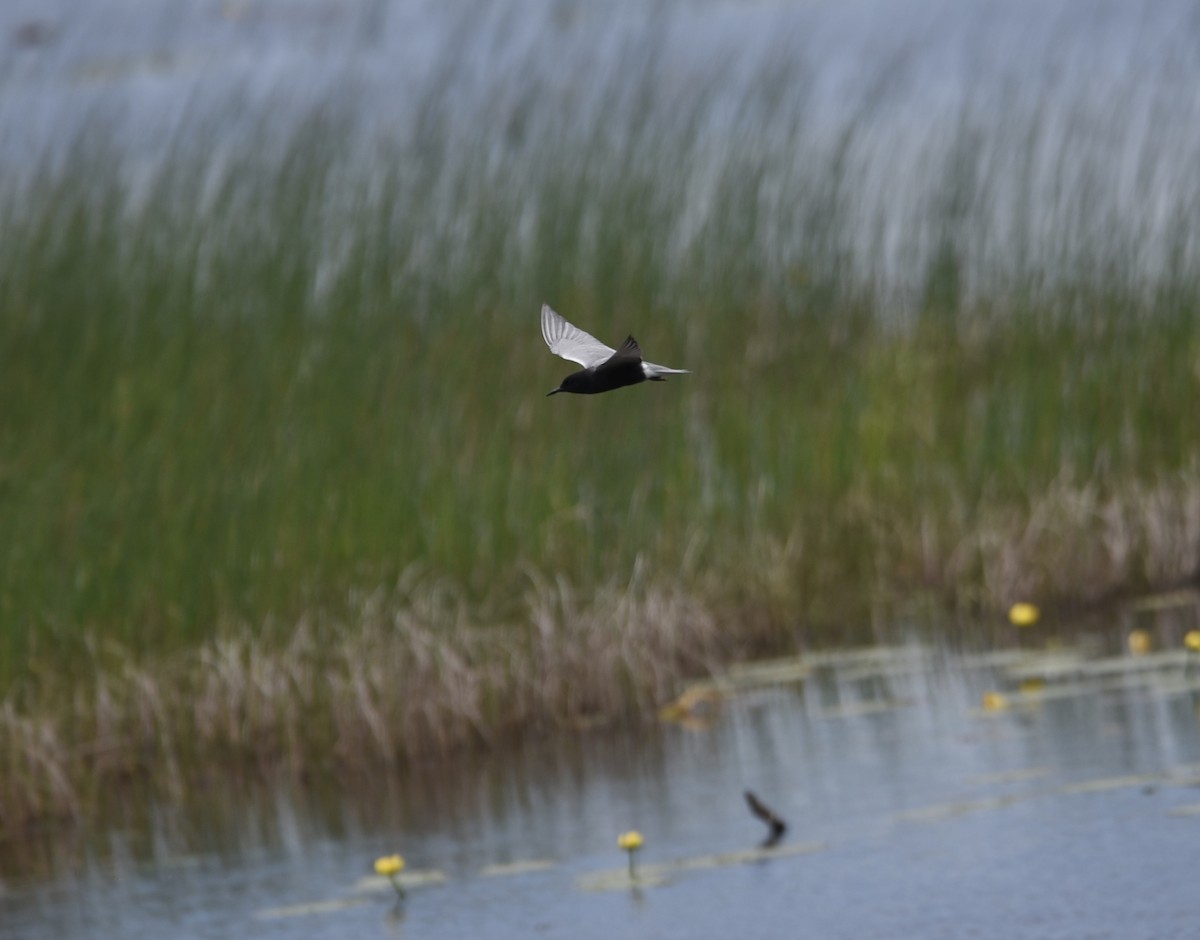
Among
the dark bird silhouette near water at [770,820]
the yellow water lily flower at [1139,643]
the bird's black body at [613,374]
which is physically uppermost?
the bird's black body at [613,374]

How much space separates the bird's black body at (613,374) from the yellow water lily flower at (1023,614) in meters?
6.04

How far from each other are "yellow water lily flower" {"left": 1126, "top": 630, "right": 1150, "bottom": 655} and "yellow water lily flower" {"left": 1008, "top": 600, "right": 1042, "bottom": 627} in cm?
42

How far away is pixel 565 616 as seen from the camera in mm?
9117

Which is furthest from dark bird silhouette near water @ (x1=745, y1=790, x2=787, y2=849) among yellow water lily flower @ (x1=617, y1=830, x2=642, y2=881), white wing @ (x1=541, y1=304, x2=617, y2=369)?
white wing @ (x1=541, y1=304, x2=617, y2=369)

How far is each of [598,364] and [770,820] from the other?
12.3 ft

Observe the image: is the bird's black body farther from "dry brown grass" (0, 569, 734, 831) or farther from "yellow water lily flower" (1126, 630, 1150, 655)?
"yellow water lily flower" (1126, 630, 1150, 655)

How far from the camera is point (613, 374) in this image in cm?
339

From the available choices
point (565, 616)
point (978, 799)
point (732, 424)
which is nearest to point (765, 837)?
point (978, 799)

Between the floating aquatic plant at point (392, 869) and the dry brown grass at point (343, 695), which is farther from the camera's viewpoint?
the dry brown grass at point (343, 695)

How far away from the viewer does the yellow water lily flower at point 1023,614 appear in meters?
9.27

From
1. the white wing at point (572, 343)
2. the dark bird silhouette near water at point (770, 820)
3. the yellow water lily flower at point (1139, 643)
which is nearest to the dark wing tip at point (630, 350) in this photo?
the white wing at point (572, 343)

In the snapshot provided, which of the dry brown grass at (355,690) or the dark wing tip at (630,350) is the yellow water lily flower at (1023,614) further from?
the dark wing tip at (630,350)

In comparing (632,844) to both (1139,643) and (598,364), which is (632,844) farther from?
(1139,643)

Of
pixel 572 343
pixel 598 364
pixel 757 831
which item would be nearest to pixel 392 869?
pixel 757 831
